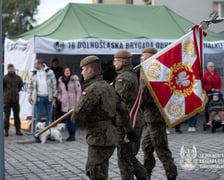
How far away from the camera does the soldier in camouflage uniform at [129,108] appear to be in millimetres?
5371

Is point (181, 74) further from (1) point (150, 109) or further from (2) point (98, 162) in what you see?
(2) point (98, 162)

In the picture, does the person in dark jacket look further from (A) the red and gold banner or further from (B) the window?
(B) the window

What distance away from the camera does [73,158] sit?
8180 millimetres

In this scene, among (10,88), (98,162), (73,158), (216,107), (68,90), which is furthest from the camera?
(216,107)

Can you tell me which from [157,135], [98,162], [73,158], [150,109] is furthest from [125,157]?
[73,158]

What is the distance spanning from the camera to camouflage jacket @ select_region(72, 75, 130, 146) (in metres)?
4.39

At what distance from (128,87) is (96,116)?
1.08 meters

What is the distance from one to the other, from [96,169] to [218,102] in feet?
25.5

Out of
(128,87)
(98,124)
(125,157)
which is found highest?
(128,87)

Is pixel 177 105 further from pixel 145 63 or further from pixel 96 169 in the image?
pixel 96 169

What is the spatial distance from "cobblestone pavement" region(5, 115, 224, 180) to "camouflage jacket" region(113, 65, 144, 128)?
1465mm

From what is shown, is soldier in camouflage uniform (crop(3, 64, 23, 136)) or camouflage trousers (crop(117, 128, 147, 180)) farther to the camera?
soldier in camouflage uniform (crop(3, 64, 23, 136))

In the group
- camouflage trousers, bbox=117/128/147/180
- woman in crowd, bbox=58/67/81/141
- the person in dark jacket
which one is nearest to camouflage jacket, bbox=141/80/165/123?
camouflage trousers, bbox=117/128/147/180

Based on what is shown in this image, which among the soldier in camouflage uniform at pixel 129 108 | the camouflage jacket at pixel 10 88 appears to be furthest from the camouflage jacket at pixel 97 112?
the camouflage jacket at pixel 10 88
